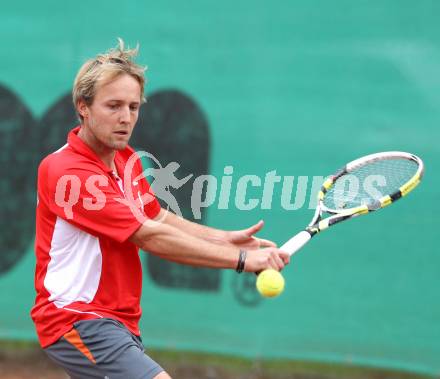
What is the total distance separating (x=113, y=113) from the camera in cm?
359

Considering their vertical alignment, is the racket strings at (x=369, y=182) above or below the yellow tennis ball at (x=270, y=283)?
above

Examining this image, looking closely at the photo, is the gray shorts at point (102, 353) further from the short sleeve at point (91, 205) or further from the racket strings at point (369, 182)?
the racket strings at point (369, 182)

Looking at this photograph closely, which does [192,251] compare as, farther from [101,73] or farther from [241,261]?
[101,73]

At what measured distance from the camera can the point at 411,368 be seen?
548cm

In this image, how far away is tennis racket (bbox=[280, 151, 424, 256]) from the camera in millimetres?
3990

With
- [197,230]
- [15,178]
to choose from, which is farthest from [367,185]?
[15,178]

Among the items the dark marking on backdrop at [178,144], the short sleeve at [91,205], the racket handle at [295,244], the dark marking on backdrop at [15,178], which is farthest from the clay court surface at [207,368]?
the short sleeve at [91,205]

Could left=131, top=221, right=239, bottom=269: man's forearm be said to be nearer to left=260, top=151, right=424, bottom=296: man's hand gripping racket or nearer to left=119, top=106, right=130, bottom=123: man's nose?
left=119, top=106, right=130, bottom=123: man's nose

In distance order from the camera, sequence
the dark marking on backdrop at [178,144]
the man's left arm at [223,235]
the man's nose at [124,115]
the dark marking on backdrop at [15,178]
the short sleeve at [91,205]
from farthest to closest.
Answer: the dark marking on backdrop at [15,178] < the dark marking on backdrop at [178,144] < the man's left arm at [223,235] < the man's nose at [124,115] < the short sleeve at [91,205]

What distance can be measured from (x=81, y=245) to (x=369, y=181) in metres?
1.57

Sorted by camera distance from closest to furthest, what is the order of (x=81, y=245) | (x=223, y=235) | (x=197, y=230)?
1. (x=81, y=245)
2. (x=223, y=235)
3. (x=197, y=230)

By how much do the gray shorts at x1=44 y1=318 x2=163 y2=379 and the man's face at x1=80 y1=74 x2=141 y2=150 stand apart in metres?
0.76

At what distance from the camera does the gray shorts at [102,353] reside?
11.2 feet

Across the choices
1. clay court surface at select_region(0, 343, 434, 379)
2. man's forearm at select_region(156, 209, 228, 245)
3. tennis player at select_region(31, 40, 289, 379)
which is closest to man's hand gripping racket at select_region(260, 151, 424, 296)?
man's forearm at select_region(156, 209, 228, 245)
